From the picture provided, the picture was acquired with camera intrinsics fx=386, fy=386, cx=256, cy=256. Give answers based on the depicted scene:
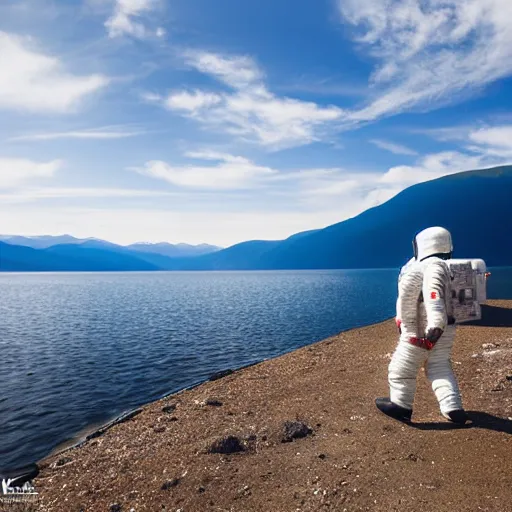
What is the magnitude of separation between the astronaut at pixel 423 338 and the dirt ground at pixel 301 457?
507mm

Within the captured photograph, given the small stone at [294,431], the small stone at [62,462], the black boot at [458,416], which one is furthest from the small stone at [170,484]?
the black boot at [458,416]

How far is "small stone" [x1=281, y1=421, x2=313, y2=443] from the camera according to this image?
7.34 meters

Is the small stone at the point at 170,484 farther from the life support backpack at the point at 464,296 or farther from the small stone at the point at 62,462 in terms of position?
the life support backpack at the point at 464,296

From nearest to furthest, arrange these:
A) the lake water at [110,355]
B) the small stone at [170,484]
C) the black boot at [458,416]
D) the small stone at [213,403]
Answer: the small stone at [170,484], the black boot at [458,416], the small stone at [213,403], the lake water at [110,355]

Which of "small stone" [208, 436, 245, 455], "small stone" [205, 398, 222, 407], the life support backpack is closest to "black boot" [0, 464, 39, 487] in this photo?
"small stone" [208, 436, 245, 455]

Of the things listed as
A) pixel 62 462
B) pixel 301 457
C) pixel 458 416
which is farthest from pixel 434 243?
pixel 62 462

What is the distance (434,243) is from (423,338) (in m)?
1.86

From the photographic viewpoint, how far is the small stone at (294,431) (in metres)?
7.34

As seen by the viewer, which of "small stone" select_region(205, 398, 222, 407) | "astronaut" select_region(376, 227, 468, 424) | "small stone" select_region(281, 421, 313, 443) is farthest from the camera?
"small stone" select_region(205, 398, 222, 407)

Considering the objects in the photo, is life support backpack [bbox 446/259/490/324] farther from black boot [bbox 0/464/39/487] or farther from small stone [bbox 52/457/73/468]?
black boot [bbox 0/464/39/487]

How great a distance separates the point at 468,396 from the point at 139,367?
1556cm

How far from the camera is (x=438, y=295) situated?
698cm

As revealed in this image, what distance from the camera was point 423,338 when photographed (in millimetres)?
7414

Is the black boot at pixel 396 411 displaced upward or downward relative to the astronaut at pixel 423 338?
downward
